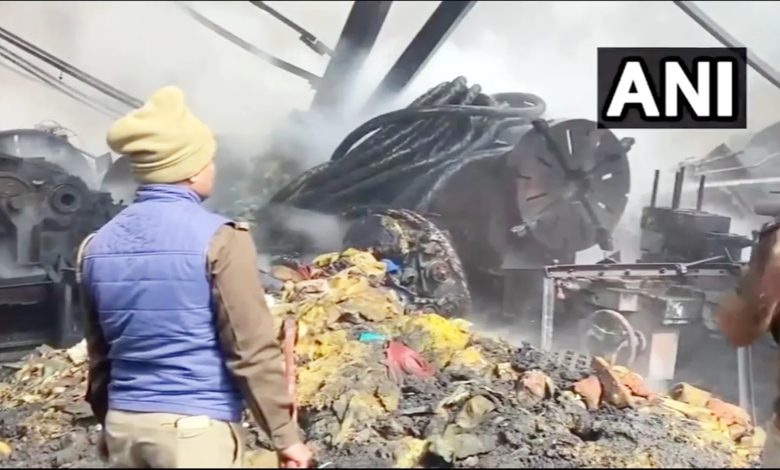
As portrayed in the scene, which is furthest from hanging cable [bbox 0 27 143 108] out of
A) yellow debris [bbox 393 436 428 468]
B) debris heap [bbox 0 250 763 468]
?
yellow debris [bbox 393 436 428 468]

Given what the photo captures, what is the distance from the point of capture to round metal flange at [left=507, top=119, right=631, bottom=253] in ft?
14.5

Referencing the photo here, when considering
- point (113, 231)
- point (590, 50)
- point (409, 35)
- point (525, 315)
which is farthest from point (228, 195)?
point (113, 231)

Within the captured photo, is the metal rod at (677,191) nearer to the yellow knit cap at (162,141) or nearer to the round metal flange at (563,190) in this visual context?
the round metal flange at (563,190)

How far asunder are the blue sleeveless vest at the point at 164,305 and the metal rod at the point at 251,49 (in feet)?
7.58

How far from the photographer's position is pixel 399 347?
13.2 feet

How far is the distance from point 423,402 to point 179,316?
1.84 metres

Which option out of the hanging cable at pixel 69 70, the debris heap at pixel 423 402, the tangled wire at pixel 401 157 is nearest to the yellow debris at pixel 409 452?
the debris heap at pixel 423 402

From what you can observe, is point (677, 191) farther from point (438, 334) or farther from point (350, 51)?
point (350, 51)

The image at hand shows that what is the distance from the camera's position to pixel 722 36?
4156mm

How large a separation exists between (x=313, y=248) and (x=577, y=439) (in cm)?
172

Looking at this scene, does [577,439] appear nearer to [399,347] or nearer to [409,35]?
[399,347]

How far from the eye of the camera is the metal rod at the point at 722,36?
415 cm

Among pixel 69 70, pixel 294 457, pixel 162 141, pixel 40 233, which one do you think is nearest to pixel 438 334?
pixel 40 233

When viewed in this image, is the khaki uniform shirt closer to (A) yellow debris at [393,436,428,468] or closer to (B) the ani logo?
(A) yellow debris at [393,436,428,468]
